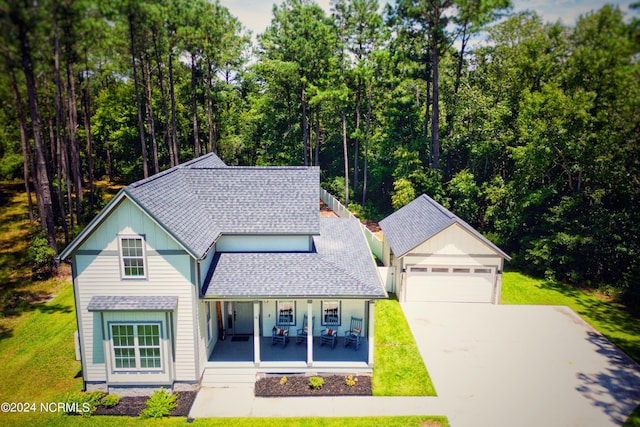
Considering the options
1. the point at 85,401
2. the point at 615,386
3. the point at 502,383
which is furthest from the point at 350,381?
the point at 615,386

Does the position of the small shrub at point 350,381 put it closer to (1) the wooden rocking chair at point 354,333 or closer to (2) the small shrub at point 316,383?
(2) the small shrub at point 316,383

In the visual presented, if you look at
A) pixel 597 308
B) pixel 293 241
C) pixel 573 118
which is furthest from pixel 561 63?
pixel 293 241

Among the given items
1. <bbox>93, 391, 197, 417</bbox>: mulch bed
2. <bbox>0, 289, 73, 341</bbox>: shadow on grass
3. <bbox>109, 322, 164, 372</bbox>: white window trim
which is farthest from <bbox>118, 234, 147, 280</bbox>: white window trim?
<bbox>0, 289, 73, 341</bbox>: shadow on grass

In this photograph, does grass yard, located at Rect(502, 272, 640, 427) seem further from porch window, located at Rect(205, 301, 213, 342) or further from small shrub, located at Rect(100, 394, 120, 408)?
small shrub, located at Rect(100, 394, 120, 408)

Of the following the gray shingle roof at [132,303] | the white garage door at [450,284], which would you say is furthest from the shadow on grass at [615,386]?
the gray shingle roof at [132,303]

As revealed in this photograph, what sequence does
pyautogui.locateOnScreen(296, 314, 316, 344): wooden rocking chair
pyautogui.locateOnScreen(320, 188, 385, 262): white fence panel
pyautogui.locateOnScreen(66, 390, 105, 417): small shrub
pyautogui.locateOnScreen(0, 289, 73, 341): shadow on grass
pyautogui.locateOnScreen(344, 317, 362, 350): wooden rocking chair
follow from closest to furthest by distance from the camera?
pyautogui.locateOnScreen(66, 390, 105, 417): small shrub < pyautogui.locateOnScreen(344, 317, 362, 350): wooden rocking chair < pyautogui.locateOnScreen(296, 314, 316, 344): wooden rocking chair < pyautogui.locateOnScreen(0, 289, 73, 341): shadow on grass < pyautogui.locateOnScreen(320, 188, 385, 262): white fence panel

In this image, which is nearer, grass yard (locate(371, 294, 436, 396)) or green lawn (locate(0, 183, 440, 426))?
green lawn (locate(0, 183, 440, 426))

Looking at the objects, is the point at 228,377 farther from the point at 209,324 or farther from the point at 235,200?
the point at 235,200
